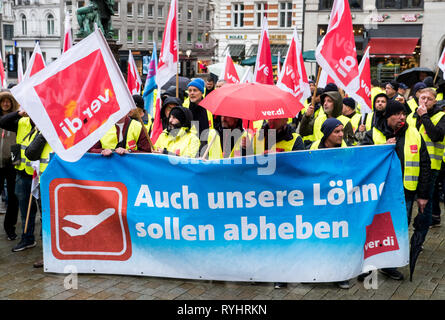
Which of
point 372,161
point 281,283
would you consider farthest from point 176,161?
point 372,161

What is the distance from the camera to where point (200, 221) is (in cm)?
512

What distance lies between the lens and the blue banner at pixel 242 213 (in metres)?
5.04

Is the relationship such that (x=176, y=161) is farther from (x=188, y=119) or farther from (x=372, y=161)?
(x=372, y=161)

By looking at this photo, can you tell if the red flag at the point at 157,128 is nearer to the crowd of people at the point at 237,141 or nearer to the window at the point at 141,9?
the crowd of people at the point at 237,141

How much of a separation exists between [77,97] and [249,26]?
3671cm

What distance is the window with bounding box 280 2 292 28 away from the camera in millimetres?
38625

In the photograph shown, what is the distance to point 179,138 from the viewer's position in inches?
234

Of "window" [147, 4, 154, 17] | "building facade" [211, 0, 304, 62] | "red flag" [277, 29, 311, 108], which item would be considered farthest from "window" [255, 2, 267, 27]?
"red flag" [277, 29, 311, 108]

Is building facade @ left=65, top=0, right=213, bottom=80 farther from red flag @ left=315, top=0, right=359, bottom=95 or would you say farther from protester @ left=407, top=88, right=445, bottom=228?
red flag @ left=315, top=0, right=359, bottom=95

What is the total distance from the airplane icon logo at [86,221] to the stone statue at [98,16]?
13.2 metres

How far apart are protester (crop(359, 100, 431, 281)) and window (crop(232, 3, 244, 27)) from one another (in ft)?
119

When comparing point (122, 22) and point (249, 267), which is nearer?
point (249, 267)

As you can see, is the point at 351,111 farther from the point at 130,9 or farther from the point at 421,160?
the point at 130,9

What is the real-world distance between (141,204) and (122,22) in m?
56.0
